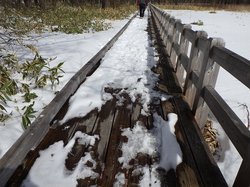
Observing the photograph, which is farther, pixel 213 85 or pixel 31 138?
pixel 213 85

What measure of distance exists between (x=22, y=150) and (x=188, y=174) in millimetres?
1710

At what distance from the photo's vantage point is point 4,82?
375cm

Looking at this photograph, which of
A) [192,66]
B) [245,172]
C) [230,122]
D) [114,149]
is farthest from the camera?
[192,66]

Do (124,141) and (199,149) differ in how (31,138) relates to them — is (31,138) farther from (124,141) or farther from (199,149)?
(199,149)

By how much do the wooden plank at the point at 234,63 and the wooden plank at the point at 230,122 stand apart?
1.25 feet

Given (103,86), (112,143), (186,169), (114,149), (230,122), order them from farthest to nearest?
1. (103,86)
2. (112,143)
3. (114,149)
4. (186,169)
5. (230,122)

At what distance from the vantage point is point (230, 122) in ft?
7.75

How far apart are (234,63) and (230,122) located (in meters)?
0.58

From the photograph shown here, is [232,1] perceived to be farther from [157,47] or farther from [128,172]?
[128,172]

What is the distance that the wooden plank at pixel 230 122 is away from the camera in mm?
2066

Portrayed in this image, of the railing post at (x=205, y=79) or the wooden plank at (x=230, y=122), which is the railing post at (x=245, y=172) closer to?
the wooden plank at (x=230, y=122)

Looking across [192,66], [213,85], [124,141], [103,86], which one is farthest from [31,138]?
[192,66]

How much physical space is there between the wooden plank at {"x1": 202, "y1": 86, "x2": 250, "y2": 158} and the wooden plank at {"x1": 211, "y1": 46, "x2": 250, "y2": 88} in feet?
1.25

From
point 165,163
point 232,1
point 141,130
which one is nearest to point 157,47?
point 141,130
